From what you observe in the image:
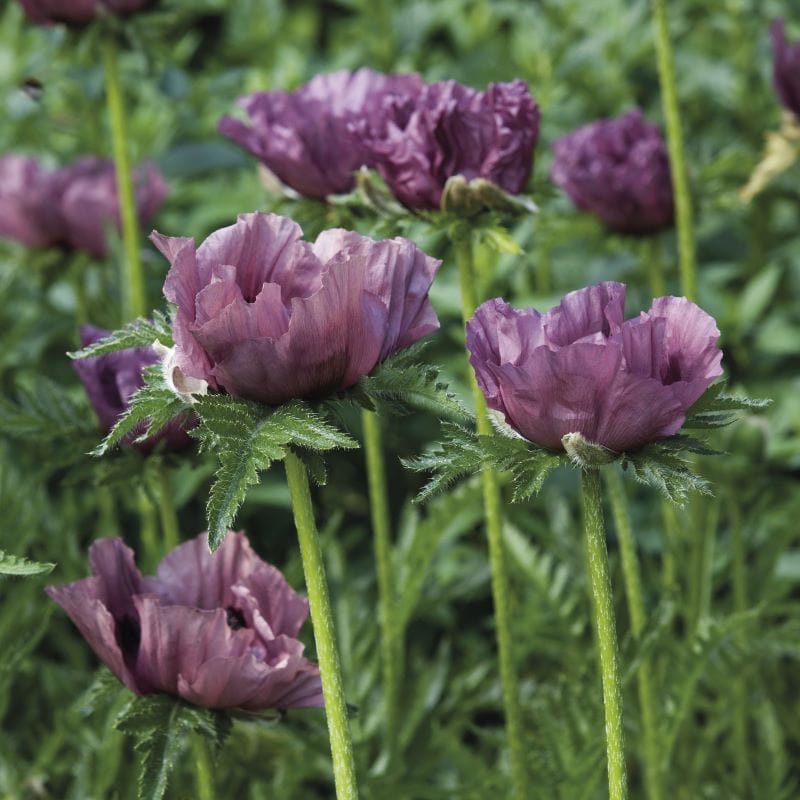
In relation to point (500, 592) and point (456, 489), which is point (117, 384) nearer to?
point (500, 592)

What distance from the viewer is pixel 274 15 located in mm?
2682

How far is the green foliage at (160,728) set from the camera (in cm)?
84

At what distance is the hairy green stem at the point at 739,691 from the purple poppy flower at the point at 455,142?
0.57m

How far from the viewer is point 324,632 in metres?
0.83

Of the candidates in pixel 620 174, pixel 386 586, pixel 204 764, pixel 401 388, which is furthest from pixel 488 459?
pixel 620 174

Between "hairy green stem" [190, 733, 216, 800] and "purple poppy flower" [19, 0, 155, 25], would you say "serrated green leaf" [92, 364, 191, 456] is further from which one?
"purple poppy flower" [19, 0, 155, 25]

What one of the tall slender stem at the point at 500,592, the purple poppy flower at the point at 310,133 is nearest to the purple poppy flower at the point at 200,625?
the tall slender stem at the point at 500,592

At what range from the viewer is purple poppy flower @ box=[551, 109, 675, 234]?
1.57m

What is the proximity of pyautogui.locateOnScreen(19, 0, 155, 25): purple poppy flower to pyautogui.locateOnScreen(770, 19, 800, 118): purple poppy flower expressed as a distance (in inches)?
24.6

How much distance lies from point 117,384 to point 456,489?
719 millimetres

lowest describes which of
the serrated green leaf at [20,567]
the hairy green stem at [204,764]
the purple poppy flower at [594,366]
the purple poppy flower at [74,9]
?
the hairy green stem at [204,764]

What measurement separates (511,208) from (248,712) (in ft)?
1.33

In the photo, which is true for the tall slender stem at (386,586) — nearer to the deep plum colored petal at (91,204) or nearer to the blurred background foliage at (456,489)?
the blurred background foliage at (456,489)

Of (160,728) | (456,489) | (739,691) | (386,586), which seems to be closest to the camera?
(160,728)
